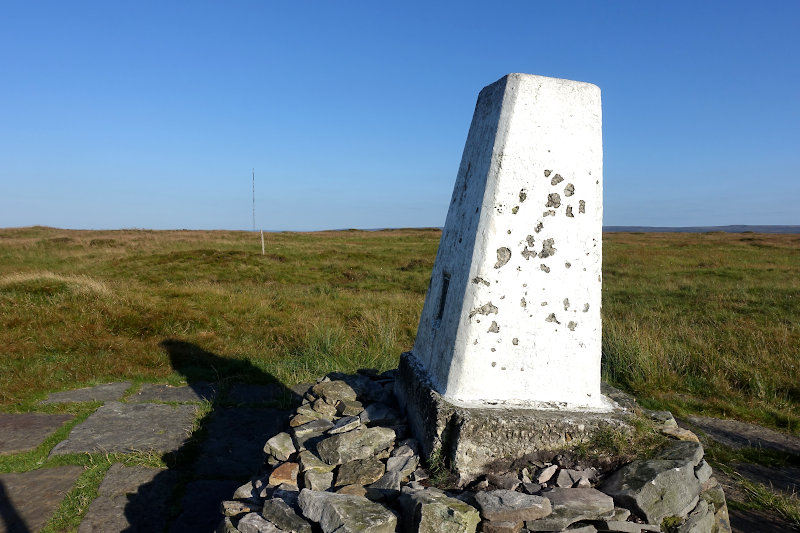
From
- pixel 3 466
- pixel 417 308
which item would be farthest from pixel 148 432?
pixel 417 308

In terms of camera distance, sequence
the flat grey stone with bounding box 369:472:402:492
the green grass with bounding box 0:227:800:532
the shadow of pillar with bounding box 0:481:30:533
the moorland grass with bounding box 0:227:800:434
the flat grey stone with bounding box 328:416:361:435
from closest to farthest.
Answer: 1. the flat grey stone with bounding box 369:472:402:492
2. the shadow of pillar with bounding box 0:481:30:533
3. the flat grey stone with bounding box 328:416:361:435
4. the green grass with bounding box 0:227:800:532
5. the moorland grass with bounding box 0:227:800:434

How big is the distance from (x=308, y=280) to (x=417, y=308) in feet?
29.2

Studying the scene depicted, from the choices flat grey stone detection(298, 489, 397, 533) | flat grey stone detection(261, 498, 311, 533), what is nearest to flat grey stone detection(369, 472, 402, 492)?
flat grey stone detection(298, 489, 397, 533)

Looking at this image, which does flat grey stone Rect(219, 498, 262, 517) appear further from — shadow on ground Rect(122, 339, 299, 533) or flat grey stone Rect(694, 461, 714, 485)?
flat grey stone Rect(694, 461, 714, 485)

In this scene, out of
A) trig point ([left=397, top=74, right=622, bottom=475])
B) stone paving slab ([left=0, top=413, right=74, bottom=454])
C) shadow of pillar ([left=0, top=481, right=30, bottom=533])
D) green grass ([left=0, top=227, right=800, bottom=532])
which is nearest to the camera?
trig point ([left=397, top=74, right=622, bottom=475])

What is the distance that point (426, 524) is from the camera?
7.91 ft

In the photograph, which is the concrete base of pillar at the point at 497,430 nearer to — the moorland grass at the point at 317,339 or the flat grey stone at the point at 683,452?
the flat grey stone at the point at 683,452

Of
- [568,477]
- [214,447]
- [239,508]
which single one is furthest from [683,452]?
[214,447]

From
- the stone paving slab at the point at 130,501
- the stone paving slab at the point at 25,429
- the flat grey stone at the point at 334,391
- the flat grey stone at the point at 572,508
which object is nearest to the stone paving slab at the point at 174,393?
the stone paving slab at the point at 25,429

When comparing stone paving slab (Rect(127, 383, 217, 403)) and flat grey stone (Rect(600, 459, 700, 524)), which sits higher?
flat grey stone (Rect(600, 459, 700, 524))

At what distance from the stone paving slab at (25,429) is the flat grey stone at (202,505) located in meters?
1.72

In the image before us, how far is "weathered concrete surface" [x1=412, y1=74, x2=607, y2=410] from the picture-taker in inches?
127

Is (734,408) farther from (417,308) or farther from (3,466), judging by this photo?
(3,466)

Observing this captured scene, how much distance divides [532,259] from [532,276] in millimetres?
106
